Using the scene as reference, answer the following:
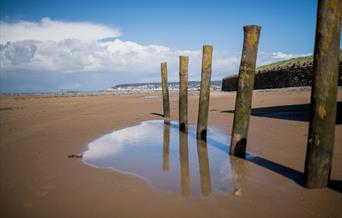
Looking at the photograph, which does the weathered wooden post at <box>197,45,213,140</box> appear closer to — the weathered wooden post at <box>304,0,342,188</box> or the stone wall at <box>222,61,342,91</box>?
the weathered wooden post at <box>304,0,342,188</box>

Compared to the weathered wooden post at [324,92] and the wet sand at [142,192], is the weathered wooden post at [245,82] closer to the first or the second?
the wet sand at [142,192]

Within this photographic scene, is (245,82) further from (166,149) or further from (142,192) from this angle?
(142,192)

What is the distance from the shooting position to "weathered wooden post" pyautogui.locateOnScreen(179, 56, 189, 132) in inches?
389

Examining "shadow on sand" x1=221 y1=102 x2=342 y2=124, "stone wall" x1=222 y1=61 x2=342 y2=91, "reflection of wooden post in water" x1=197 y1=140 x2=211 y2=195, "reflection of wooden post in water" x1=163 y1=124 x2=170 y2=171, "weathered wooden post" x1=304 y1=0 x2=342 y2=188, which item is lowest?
"reflection of wooden post in water" x1=163 y1=124 x2=170 y2=171

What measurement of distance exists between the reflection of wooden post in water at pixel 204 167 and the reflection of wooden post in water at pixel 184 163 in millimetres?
244

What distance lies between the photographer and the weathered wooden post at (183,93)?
987 centimetres

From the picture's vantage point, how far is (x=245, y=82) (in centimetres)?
548

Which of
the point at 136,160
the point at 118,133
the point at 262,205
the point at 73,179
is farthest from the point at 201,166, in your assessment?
the point at 118,133

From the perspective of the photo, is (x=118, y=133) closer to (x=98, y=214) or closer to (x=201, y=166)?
(x=201, y=166)

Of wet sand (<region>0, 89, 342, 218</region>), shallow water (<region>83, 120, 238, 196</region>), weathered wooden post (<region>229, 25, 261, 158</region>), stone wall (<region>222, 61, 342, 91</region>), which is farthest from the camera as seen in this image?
stone wall (<region>222, 61, 342, 91</region>)

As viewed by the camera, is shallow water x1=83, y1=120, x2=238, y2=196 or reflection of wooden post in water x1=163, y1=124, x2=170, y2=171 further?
reflection of wooden post in water x1=163, y1=124, x2=170, y2=171

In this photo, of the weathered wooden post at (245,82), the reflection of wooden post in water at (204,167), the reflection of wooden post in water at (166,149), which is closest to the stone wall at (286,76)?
the reflection of wooden post in water at (166,149)

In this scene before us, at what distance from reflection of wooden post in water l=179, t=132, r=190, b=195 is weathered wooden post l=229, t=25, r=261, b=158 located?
4.00 ft

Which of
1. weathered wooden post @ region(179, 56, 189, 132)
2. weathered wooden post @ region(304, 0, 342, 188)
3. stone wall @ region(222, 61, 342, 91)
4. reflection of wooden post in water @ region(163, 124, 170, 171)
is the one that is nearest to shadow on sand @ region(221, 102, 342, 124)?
weathered wooden post @ region(179, 56, 189, 132)
